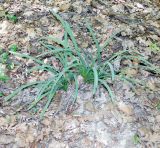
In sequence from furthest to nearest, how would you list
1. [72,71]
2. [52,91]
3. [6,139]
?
[72,71], [52,91], [6,139]

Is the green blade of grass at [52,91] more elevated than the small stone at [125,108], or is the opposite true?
the green blade of grass at [52,91]

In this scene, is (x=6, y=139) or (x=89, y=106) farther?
(x=89, y=106)

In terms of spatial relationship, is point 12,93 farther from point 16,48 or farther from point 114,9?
point 114,9

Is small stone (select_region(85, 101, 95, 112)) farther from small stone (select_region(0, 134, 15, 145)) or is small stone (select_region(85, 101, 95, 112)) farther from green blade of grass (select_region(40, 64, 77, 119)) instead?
small stone (select_region(0, 134, 15, 145))

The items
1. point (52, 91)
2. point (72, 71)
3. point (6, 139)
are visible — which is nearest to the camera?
point (6, 139)

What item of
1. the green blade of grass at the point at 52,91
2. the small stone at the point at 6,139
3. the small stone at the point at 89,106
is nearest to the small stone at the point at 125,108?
the small stone at the point at 89,106

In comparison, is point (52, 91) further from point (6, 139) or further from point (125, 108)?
point (125, 108)

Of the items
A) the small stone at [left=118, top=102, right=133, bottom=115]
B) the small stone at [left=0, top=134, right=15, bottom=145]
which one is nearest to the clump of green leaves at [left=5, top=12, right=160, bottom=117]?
the small stone at [left=118, top=102, right=133, bottom=115]

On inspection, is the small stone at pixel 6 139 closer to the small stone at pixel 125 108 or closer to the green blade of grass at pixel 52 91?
the green blade of grass at pixel 52 91

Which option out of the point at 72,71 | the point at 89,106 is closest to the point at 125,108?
the point at 89,106

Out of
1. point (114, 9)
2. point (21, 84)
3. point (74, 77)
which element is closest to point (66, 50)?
point (74, 77)
